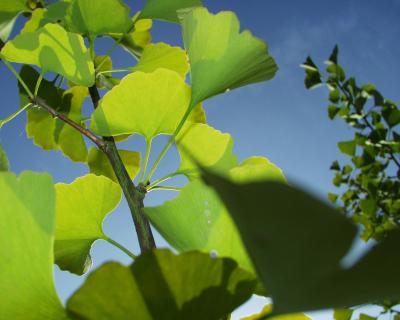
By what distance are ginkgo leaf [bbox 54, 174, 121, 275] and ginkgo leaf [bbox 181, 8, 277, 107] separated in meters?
0.11

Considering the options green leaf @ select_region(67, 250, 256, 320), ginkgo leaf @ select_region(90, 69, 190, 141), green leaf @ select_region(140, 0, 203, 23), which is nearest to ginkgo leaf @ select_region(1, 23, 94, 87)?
ginkgo leaf @ select_region(90, 69, 190, 141)

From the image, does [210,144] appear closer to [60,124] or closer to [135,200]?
[135,200]

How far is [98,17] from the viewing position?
52cm

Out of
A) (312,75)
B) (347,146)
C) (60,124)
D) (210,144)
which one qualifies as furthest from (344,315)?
(312,75)

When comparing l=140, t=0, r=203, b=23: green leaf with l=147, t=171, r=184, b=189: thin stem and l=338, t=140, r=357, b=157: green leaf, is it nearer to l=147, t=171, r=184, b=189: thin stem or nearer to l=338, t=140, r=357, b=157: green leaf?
l=147, t=171, r=184, b=189: thin stem

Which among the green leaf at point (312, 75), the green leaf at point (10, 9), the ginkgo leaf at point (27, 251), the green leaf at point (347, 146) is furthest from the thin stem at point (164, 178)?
the green leaf at point (312, 75)

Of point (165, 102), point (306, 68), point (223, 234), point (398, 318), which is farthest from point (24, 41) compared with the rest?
point (306, 68)

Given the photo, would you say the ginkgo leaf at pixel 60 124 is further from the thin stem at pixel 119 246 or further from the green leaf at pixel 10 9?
the thin stem at pixel 119 246

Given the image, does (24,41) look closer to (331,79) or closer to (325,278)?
(325,278)

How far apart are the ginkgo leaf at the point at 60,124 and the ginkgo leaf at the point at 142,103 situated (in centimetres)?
27

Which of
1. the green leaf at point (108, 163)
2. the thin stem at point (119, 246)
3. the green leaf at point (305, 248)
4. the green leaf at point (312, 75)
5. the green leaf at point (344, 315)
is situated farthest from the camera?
the green leaf at point (312, 75)

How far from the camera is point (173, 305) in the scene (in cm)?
21

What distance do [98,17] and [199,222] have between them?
1.08 ft

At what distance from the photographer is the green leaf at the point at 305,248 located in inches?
4.9
